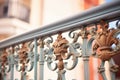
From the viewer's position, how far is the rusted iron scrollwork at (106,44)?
79cm

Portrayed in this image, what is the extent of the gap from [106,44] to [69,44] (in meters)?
0.22

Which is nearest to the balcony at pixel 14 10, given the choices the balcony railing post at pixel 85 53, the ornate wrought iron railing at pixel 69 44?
the ornate wrought iron railing at pixel 69 44

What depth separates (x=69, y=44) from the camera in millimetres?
985

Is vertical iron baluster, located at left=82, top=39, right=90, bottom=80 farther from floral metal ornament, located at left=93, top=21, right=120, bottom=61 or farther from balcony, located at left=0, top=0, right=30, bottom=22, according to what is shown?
balcony, located at left=0, top=0, right=30, bottom=22

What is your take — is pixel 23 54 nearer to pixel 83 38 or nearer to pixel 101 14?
pixel 83 38

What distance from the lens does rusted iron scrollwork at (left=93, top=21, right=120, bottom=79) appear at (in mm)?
794

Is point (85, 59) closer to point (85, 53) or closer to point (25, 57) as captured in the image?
point (85, 53)

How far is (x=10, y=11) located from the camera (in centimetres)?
437

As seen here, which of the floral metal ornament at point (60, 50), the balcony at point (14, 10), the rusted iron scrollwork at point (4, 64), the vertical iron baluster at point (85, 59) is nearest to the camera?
the vertical iron baluster at point (85, 59)

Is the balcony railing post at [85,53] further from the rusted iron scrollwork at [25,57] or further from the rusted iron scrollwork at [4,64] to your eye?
the rusted iron scrollwork at [4,64]

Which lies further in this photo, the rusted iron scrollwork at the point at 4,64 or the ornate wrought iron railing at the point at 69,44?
the rusted iron scrollwork at the point at 4,64

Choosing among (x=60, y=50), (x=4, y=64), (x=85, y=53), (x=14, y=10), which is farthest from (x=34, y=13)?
(x=85, y=53)

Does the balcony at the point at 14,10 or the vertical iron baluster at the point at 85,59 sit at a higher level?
the balcony at the point at 14,10

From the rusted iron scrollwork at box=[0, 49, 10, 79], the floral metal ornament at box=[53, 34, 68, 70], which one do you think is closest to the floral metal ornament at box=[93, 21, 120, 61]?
the floral metal ornament at box=[53, 34, 68, 70]
